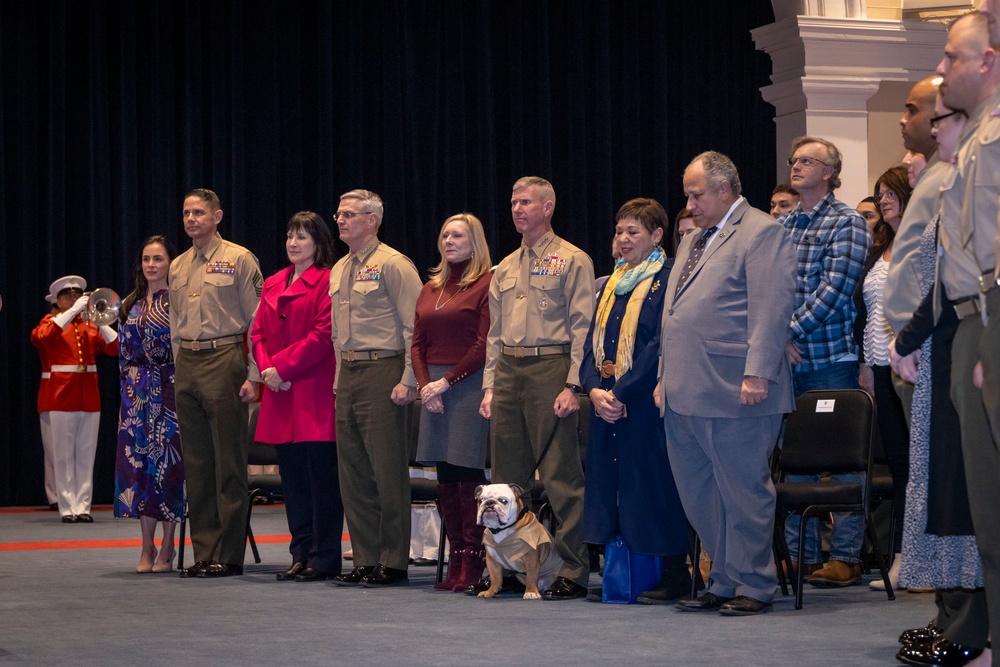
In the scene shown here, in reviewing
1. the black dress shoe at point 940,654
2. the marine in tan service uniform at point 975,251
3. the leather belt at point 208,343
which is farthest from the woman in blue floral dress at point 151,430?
the marine in tan service uniform at point 975,251

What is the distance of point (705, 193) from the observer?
4.82 meters

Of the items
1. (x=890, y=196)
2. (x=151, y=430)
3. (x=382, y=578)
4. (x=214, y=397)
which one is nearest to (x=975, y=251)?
(x=890, y=196)

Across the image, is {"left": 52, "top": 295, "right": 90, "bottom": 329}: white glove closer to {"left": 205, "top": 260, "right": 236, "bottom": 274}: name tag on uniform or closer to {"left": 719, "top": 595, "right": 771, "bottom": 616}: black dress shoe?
{"left": 205, "top": 260, "right": 236, "bottom": 274}: name tag on uniform

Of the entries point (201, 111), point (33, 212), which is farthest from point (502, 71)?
point (33, 212)

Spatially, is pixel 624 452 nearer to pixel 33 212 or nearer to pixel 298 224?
pixel 298 224

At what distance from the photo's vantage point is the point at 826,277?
5.38m

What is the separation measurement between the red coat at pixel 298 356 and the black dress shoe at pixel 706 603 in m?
1.83

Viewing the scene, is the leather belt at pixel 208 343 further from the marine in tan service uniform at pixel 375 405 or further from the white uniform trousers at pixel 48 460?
the white uniform trousers at pixel 48 460

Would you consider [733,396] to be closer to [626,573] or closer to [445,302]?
[626,573]

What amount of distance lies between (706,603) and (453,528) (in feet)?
4.10

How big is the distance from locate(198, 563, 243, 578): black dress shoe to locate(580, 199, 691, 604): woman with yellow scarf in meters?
1.79

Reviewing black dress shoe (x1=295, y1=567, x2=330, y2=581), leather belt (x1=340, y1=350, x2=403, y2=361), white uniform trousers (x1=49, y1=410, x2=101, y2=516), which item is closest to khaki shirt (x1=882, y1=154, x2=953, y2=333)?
leather belt (x1=340, y1=350, x2=403, y2=361)

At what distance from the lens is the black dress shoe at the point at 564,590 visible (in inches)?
205

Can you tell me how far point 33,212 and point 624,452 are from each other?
6.31 meters
